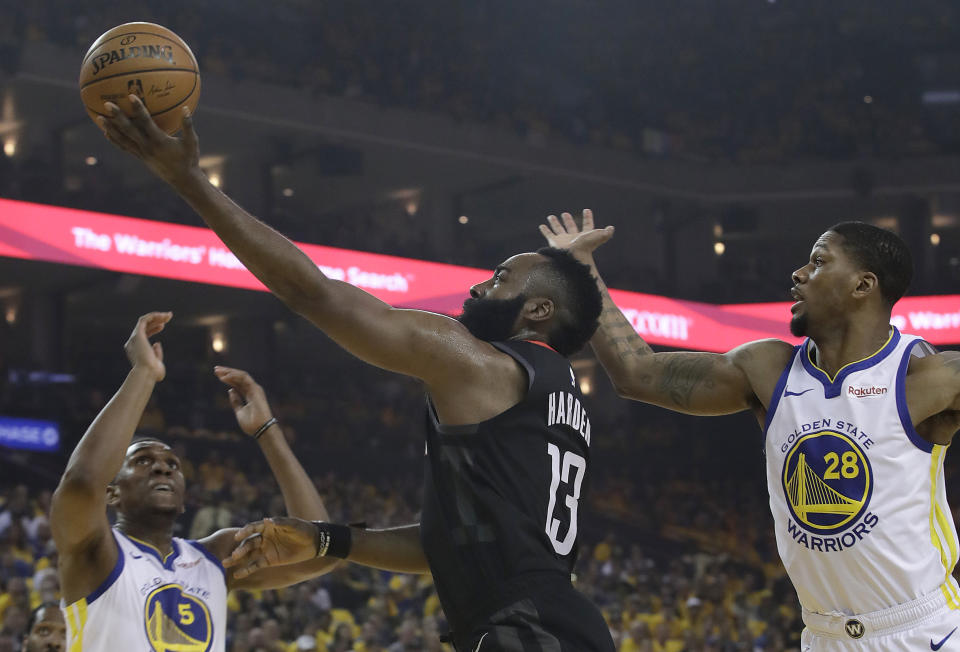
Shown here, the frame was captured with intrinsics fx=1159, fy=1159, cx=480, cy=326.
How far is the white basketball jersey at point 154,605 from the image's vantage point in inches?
141

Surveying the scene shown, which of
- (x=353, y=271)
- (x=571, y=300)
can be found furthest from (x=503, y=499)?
(x=353, y=271)

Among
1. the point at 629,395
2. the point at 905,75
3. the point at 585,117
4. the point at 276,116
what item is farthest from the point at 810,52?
the point at 629,395

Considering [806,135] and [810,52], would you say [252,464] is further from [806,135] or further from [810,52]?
[810,52]

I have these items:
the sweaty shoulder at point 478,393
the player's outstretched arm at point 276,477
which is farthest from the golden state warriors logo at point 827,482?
the player's outstretched arm at point 276,477

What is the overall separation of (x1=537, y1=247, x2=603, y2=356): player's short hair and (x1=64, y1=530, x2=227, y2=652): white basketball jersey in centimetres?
153

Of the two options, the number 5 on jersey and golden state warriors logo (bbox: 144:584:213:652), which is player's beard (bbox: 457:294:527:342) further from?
golden state warriors logo (bbox: 144:584:213:652)

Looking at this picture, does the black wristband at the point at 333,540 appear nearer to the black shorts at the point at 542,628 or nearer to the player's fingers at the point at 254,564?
the player's fingers at the point at 254,564

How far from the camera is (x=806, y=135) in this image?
23109mm

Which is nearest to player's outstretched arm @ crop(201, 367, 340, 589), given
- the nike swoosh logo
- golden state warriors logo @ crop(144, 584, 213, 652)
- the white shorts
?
golden state warriors logo @ crop(144, 584, 213, 652)

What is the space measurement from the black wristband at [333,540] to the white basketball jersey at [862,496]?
128 centimetres

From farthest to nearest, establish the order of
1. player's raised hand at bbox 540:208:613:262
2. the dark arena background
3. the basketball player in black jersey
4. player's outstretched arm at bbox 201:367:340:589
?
the dark arena background
player's outstretched arm at bbox 201:367:340:589
player's raised hand at bbox 540:208:613:262
the basketball player in black jersey

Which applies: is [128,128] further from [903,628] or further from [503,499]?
[903,628]

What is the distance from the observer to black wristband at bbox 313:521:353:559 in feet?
11.3

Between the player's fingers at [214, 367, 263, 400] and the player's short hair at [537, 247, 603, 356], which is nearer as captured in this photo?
the player's short hair at [537, 247, 603, 356]
